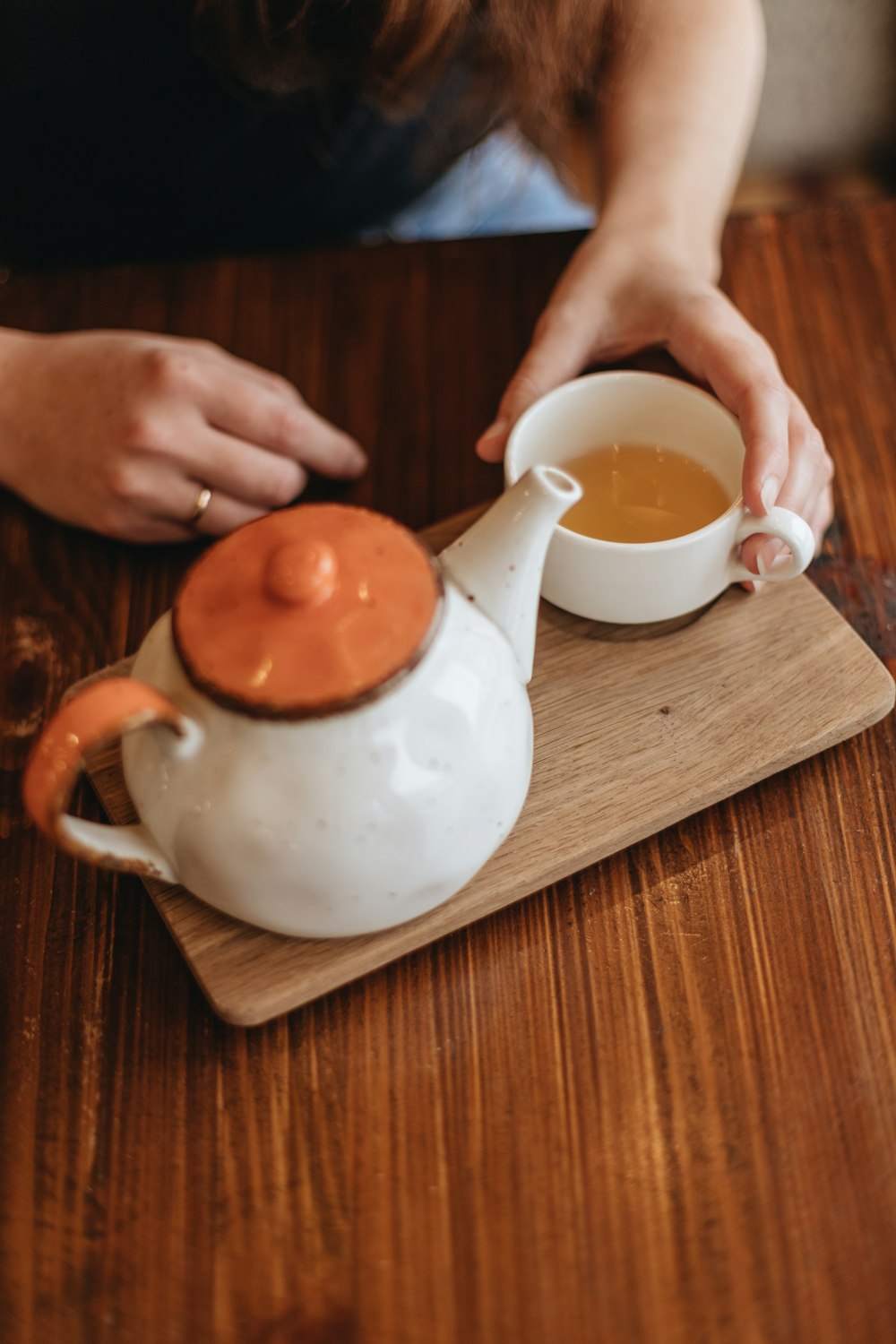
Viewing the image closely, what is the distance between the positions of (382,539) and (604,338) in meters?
0.45

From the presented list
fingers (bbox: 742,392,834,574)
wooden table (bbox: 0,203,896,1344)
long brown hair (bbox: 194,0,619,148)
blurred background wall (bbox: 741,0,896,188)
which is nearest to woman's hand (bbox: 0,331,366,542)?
wooden table (bbox: 0,203,896,1344)

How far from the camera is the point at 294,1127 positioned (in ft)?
2.02

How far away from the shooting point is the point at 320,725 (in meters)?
0.52

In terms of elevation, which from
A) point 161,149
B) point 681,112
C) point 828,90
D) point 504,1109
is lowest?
point 828,90

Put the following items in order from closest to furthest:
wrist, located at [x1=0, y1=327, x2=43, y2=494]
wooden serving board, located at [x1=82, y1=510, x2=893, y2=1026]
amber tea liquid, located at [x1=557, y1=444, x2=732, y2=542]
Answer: wooden serving board, located at [x1=82, y1=510, x2=893, y2=1026] < amber tea liquid, located at [x1=557, y1=444, x2=732, y2=542] < wrist, located at [x1=0, y1=327, x2=43, y2=494]

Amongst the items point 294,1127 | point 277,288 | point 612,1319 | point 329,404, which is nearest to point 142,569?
point 329,404

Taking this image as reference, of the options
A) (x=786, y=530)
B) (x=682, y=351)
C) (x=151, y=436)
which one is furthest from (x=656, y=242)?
(x=151, y=436)

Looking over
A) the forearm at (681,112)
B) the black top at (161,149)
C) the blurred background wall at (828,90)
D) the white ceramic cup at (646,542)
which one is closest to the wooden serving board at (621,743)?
the white ceramic cup at (646,542)

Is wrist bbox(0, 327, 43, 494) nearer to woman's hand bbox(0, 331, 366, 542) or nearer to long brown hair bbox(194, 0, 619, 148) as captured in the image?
woman's hand bbox(0, 331, 366, 542)

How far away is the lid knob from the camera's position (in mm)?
519

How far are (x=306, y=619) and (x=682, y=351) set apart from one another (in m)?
0.50

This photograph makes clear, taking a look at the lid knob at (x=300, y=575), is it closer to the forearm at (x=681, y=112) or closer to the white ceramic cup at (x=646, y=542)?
the white ceramic cup at (x=646, y=542)

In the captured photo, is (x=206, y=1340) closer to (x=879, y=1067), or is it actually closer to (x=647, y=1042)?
(x=647, y=1042)

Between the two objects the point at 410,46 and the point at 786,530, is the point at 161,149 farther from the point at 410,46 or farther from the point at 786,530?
the point at 786,530
